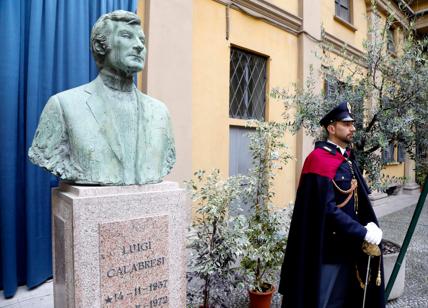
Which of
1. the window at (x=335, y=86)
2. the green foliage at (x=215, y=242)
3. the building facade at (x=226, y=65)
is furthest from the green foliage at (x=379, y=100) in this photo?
the green foliage at (x=215, y=242)

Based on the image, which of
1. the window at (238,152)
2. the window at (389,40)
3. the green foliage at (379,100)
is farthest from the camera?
the window at (238,152)

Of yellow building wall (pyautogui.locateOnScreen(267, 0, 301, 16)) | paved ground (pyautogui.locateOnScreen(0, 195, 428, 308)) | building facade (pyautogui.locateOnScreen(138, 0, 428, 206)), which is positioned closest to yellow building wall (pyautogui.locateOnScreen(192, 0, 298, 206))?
building facade (pyautogui.locateOnScreen(138, 0, 428, 206))

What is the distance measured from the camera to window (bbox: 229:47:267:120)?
243 inches

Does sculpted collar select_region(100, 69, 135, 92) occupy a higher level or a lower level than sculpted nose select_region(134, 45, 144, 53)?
lower

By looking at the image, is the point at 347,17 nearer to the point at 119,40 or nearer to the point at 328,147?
the point at 328,147

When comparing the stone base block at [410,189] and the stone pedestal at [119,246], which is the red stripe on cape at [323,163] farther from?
the stone base block at [410,189]

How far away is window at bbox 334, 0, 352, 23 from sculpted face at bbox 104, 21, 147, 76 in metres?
8.40

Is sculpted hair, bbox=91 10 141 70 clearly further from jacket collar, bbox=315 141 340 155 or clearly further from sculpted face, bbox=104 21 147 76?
jacket collar, bbox=315 141 340 155

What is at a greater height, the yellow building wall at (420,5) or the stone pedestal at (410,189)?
the yellow building wall at (420,5)

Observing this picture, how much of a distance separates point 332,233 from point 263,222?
0.97m

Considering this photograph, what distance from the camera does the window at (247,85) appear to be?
6164 mm

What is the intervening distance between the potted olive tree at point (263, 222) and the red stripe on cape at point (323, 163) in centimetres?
78

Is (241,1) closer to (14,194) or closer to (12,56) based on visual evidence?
(12,56)

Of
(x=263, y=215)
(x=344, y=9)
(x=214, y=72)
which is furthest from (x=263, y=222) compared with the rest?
(x=344, y=9)
